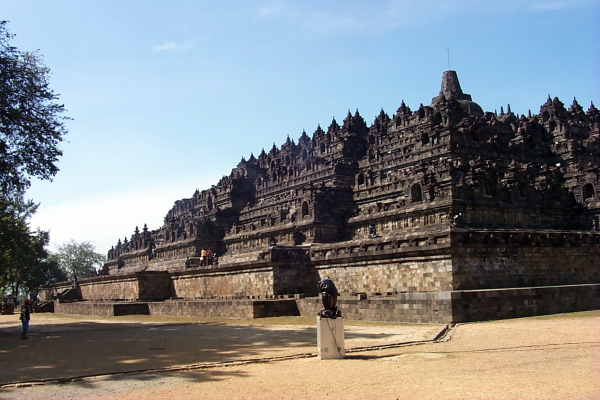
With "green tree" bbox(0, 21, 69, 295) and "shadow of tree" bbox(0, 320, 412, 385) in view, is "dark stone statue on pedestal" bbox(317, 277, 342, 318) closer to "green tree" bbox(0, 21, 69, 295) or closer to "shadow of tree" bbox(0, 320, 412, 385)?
"shadow of tree" bbox(0, 320, 412, 385)

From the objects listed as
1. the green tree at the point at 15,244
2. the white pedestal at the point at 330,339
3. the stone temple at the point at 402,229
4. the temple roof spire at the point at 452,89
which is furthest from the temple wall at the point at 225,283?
the temple roof spire at the point at 452,89

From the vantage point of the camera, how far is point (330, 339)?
55.1 feet

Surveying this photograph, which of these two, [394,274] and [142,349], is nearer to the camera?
[142,349]

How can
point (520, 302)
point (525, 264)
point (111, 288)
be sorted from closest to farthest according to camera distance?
1. point (520, 302)
2. point (525, 264)
3. point (111, 288)

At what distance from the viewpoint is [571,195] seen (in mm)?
47094

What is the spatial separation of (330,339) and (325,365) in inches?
43.4

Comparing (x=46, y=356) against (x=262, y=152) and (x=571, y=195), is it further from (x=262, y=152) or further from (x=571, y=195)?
(x=262, y=152)

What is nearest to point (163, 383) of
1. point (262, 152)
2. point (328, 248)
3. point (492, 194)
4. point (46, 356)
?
point (46, 356)

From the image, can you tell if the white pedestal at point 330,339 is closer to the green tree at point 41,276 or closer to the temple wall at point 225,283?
the temple wall at point 225,283

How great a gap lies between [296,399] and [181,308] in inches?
1233

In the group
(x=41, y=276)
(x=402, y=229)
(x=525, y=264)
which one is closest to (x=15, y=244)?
(x=402, y=229)

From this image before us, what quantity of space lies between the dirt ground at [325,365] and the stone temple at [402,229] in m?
5.62

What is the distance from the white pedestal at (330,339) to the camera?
16719mm

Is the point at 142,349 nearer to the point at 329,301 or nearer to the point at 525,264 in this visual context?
the point at 329,301
